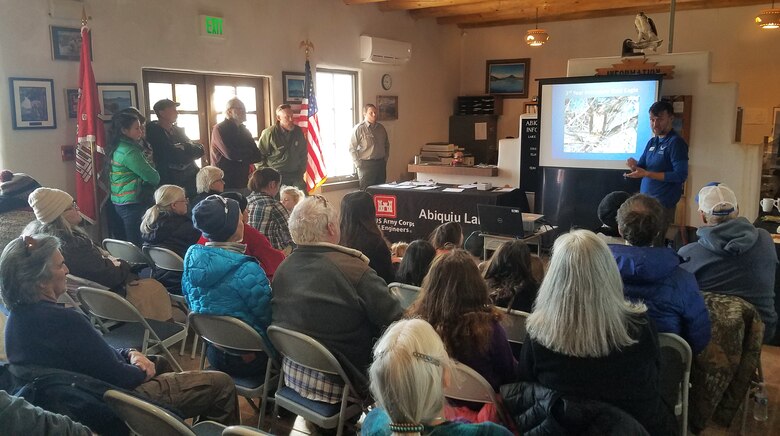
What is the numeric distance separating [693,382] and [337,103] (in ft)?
19.4

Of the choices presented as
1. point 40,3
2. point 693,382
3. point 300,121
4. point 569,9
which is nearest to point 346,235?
point 693,382

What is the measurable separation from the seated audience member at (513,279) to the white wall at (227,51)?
3.82 meters

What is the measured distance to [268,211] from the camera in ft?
12.7

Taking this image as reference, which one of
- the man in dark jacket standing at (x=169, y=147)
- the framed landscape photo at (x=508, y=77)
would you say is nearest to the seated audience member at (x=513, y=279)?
the man in dark jacket standing at (x=169, y=147)

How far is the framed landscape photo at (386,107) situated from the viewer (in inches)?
323

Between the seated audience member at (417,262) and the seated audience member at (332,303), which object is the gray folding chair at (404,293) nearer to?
the seated audience member at (417,262)

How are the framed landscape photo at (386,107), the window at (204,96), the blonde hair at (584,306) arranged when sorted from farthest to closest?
the framed landscape photo at (386,107) → the window at (204,96) → the blonde hair at (584,306)

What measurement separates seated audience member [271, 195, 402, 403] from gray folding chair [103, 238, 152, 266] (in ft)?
5.58

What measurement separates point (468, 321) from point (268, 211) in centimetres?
226

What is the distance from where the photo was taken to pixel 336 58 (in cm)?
730

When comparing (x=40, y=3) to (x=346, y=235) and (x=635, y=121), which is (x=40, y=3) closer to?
(x=346, y=235)

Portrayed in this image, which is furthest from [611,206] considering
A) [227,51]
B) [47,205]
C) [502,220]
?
[227,51]

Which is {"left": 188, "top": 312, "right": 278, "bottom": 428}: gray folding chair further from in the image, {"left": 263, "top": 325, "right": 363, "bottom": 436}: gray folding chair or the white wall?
the white wall

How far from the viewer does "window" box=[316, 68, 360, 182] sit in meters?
7.49
